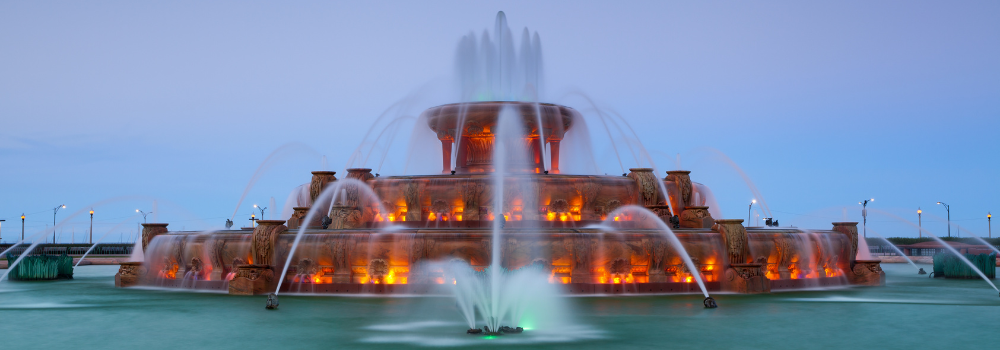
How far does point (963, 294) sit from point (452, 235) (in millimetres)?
13884

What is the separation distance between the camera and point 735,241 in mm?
21875

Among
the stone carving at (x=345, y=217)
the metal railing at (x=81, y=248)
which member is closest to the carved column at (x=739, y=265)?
the stone carving at (x=345, y=217)

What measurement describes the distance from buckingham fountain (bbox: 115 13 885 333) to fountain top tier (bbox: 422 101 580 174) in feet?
7.85

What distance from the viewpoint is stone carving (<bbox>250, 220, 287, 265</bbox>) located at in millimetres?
22172

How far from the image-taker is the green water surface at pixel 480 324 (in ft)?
40.7

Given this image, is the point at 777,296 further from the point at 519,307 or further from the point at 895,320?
the point at 519,307

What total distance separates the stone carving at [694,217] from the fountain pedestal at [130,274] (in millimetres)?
17603

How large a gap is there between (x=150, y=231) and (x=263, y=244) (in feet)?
20.1

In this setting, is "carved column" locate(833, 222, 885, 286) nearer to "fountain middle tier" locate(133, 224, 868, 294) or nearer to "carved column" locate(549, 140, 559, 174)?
"fountain middle tier" locate(133, 224, 868, 294)

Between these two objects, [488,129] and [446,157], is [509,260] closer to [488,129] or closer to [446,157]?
[488,129]

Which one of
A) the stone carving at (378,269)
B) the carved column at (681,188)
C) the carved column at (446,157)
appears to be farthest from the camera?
the carved column at (446,157)

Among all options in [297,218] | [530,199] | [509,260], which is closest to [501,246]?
[509,260]

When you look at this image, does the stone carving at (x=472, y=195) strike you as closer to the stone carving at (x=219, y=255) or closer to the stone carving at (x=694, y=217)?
the stone carving at (x=694, y=217)

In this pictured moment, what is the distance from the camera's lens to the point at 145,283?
25234 millimetres
